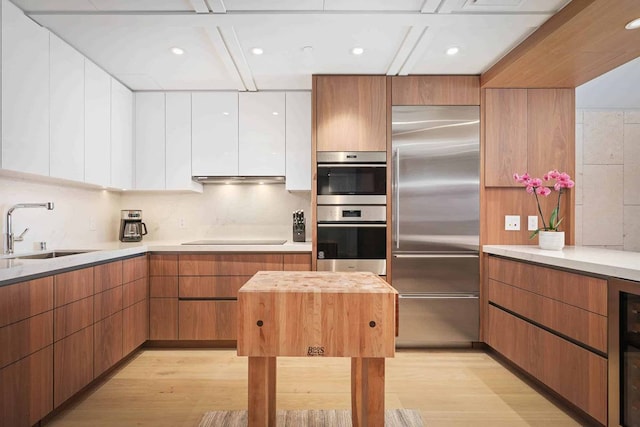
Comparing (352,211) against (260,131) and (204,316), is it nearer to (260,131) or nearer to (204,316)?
(260,131)

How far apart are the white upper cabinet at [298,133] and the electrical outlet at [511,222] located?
6.08 feet

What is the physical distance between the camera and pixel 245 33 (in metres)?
2.35

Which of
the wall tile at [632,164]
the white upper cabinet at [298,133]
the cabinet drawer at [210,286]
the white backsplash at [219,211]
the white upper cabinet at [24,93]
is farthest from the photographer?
the wall tile at [632,164]

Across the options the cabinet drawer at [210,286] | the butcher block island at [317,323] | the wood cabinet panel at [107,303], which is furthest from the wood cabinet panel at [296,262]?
the butcher block island at [317,323]

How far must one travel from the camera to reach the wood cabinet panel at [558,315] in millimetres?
1849

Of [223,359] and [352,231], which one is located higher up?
[352,231]

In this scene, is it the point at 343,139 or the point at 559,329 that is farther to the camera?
the point at 343,139

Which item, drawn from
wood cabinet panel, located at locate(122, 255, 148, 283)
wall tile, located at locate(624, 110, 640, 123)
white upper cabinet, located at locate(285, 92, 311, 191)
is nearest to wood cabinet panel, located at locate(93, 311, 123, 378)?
wood cabinet panel, located at locate(122, 255, 148, 283)

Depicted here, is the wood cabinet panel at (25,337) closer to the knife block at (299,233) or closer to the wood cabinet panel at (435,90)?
the knife block at (299,233)

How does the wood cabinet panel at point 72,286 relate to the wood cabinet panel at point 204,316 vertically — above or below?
above

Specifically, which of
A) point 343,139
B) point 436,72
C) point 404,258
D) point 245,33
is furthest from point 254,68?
point 404,258

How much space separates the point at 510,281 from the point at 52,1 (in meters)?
3.53

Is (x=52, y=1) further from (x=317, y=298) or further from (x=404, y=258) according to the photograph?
(x=404, y=258)

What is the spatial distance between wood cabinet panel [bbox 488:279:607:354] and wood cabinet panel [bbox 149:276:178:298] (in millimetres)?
2730
